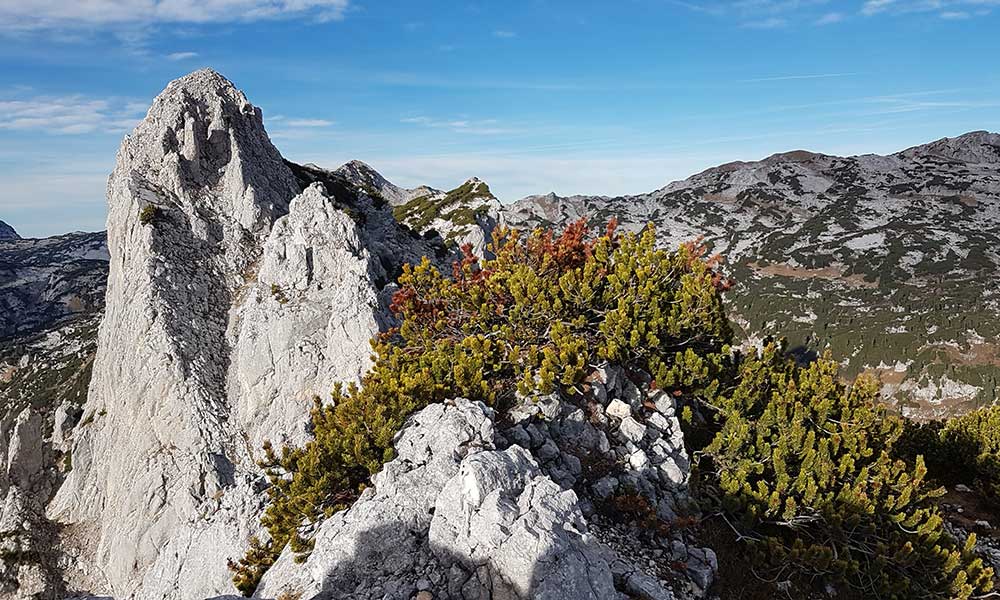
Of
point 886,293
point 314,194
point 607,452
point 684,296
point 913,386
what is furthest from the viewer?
point 886,293

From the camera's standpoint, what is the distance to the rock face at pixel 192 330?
1107 inches

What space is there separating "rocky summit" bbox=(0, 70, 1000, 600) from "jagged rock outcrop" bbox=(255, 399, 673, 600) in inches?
1.1

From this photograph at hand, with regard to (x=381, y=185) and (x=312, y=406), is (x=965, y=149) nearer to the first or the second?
(x=381, y=185)

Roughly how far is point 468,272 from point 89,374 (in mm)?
50833

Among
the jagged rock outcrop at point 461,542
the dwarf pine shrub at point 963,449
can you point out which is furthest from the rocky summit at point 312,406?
the dwarf pine shrub at point 963,449

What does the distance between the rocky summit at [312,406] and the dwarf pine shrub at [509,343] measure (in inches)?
12.5

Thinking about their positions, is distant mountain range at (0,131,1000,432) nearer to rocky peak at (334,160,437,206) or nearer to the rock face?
rocky peak at (334,160,437,206)

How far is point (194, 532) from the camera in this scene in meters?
12.8

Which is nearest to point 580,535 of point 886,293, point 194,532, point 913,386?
point 194,532

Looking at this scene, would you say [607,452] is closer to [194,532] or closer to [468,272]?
[468,272]

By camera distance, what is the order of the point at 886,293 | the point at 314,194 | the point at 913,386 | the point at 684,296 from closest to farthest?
the point at 684,296 → the point at 314,194 → the point at 913,386 → the point at 886,293

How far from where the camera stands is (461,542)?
6.62 m

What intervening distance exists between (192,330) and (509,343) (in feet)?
88.3

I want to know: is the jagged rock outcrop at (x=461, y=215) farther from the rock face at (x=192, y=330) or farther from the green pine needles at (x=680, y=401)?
the green pine needles at (x=680, y=401)
